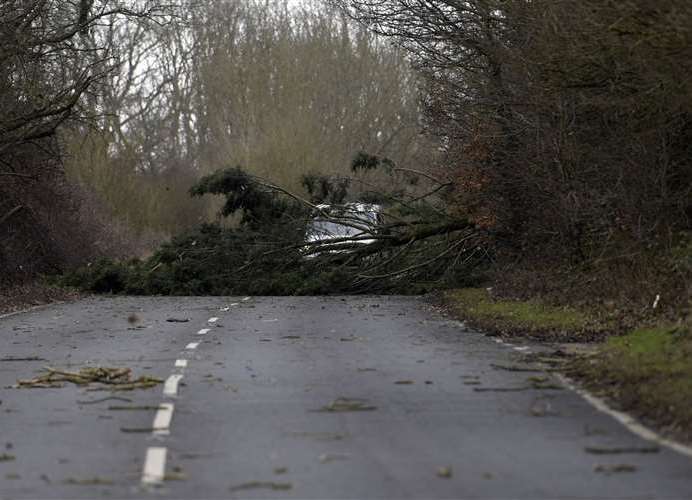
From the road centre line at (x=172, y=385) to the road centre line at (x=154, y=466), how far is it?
304cm

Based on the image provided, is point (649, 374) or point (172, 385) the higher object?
point (649, 374)

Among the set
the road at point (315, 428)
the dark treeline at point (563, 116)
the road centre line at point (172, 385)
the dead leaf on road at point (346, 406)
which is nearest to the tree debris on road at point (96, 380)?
the road centre line at point (172, 385)

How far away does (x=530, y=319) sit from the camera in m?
20.5

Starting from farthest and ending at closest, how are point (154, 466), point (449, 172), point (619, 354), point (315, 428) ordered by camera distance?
point (449, 172) < point (619, 354) < point (315, 428) < point (154, 466)

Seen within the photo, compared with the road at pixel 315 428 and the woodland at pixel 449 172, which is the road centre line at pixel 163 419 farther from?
the woodland at pixel 449 172

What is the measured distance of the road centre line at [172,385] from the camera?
1288cm

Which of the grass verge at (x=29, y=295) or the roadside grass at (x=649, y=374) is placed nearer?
the roadside grass at (x=649, y=374)

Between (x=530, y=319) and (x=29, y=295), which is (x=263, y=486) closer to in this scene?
(x=530, y=319)

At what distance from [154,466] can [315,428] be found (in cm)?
191

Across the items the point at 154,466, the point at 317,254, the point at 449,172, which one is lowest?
the point at 154,466

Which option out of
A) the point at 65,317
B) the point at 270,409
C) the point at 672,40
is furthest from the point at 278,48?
the point at 270,409

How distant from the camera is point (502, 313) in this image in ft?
71.9

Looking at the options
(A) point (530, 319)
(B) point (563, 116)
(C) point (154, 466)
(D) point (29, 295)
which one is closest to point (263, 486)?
(C) point (154, 466)

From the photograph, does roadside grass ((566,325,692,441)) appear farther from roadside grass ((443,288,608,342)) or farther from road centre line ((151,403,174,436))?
road centre line ((151,403,174,436))
